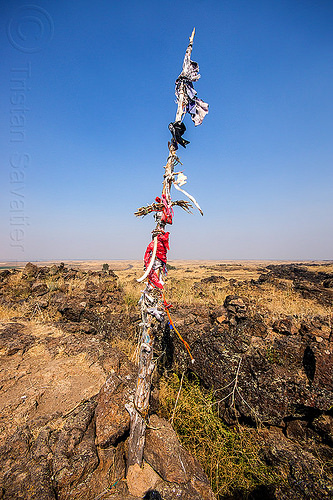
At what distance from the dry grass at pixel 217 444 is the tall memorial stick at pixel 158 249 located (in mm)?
1026

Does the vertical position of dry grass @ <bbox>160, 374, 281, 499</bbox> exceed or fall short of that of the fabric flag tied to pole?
it falls short

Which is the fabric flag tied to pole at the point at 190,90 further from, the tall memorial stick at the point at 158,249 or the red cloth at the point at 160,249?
the red cloth at the point at 160,249

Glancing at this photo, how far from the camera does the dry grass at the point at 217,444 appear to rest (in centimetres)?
256

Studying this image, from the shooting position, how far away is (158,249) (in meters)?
2.29

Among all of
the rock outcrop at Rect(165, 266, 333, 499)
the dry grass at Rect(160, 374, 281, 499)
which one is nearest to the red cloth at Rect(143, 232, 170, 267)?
the rock outcrop at Rect(165, 266, 333, 499)

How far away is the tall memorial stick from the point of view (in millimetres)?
2246

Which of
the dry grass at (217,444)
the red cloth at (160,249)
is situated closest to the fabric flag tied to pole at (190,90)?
the red cloth at (160,249)

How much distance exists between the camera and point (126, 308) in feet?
27.3

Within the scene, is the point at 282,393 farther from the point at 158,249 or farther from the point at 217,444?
the point at 158,249

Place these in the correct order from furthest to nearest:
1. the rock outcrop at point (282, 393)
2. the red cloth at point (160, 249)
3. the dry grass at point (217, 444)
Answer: the dry grass at point (217, 444), the rock outcrop at point (282, 393), the red cloth at point (160, 249)

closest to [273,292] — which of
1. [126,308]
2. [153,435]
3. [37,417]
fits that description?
[126,308]

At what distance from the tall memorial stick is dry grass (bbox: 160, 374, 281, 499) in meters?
1.03

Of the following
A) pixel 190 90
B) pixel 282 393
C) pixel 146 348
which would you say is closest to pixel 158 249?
pixel 146 348

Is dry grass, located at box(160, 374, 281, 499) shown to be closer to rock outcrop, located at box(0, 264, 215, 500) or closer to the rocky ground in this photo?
the rocky ground
